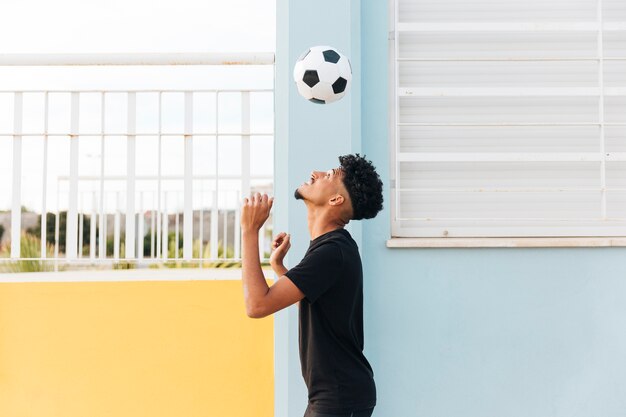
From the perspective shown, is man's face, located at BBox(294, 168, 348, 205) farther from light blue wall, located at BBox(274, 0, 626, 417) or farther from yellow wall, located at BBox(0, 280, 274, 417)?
yellow wall, located at BBox(0, 280, 274, 417)

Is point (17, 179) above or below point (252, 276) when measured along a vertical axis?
above

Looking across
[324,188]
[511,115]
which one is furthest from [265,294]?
[511,115]

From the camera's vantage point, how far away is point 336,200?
2.58 metres

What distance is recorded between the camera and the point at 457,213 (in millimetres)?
3434

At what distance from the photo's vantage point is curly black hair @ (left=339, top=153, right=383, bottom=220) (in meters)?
2.58

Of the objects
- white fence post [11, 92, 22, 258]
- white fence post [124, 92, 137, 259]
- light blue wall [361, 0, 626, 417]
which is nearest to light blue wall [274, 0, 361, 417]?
light blue wall [361, 0, 626, 417]

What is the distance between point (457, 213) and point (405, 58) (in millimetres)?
891

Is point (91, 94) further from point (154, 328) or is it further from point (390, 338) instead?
point (390, 338)

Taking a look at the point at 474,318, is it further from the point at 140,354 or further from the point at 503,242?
the point at 140,354

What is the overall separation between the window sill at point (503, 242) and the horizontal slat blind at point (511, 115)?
10 centimetres

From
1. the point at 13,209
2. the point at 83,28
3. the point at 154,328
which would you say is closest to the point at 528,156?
the point at 154,328

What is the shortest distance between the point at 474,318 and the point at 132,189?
2.02m

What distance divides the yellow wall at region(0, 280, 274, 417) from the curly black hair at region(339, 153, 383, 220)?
3.69ft

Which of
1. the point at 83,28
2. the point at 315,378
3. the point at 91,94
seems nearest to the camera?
the point at 315,378
